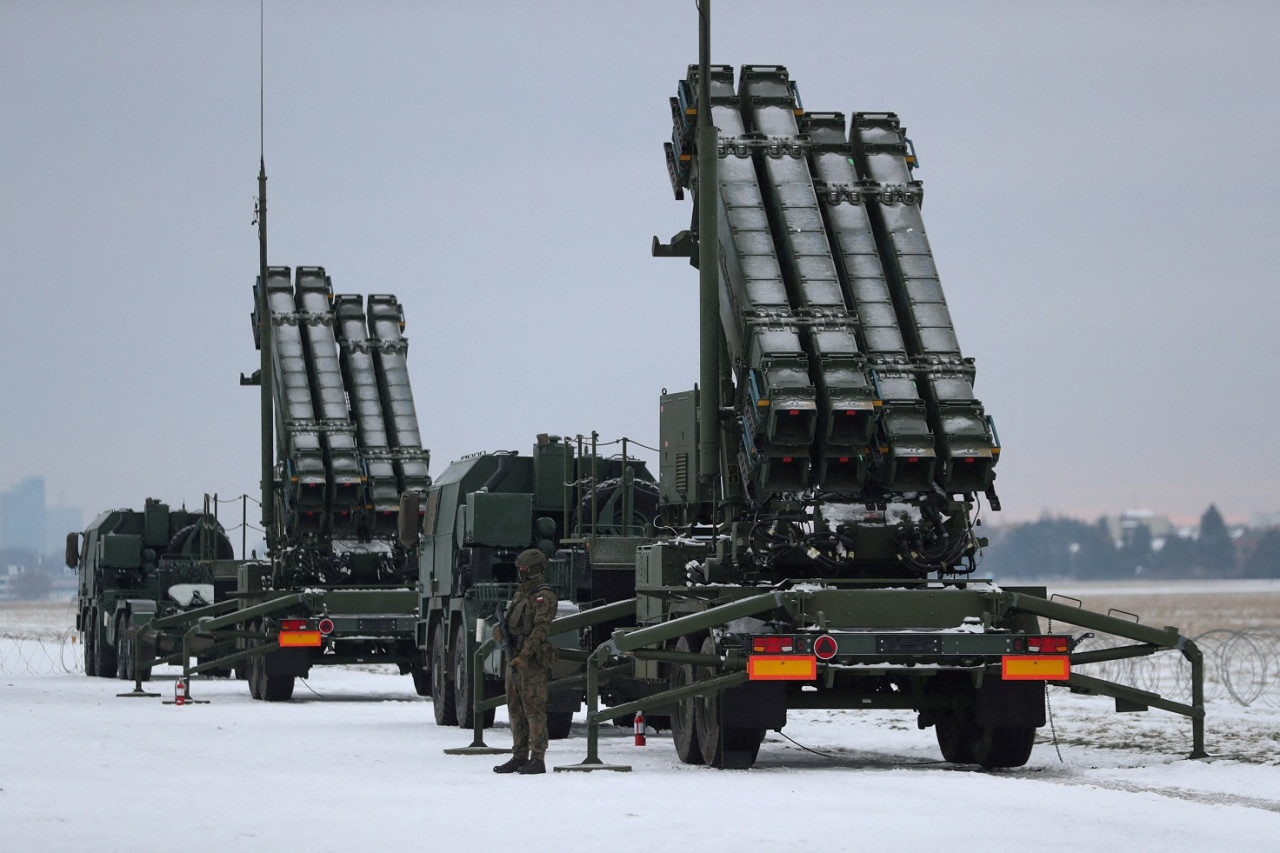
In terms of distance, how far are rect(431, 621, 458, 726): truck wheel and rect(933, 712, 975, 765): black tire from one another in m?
7.09

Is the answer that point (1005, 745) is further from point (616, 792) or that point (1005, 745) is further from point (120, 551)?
point (120, 551)

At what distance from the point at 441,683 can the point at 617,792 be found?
9462 millimetres

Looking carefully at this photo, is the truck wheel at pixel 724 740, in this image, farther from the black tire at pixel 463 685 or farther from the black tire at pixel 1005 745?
the black tire at pixel 463 685

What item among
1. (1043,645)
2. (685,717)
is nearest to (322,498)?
(685,717)

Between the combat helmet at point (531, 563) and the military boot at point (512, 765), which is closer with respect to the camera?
the military boot at point (512, 765)

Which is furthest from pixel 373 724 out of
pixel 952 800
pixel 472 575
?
pixel 952 800

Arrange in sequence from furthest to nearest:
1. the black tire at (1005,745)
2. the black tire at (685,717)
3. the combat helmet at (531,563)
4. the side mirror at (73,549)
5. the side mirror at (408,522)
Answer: the side mirror at (73,549), the side mirror at (408,522), the black tire at (685,717), the black tire at (1005,745), the combat helmet at (531,563)

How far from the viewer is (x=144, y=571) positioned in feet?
128

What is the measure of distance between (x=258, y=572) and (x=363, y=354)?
4.15m

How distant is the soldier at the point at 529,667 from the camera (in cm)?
1641

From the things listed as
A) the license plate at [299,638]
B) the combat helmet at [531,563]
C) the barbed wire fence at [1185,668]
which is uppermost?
the combat helmet at [531,563]

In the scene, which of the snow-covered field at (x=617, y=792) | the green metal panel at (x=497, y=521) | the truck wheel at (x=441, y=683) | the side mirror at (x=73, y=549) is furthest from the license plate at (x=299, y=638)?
the side mirror at (x=73, y=549)

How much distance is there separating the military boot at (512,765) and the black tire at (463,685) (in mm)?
5761

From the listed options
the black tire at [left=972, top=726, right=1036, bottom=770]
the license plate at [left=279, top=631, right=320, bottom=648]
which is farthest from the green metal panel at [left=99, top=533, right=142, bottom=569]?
the black tire at [left=972, top=726, right=1036, bottom=770]
